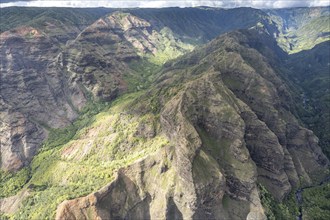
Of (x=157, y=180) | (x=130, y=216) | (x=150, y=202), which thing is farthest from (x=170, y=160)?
(x=130, y=216)

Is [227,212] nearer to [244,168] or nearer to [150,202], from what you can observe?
[244,168]

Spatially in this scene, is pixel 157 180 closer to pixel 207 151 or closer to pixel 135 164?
pixel 135 164

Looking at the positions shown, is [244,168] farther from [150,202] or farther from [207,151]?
[150,202]

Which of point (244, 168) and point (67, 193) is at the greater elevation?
point (244, 168)

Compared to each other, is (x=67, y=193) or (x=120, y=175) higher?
(x=120, y=175)

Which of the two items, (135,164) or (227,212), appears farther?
(135,164)

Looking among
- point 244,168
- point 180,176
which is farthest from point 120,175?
point 244,168

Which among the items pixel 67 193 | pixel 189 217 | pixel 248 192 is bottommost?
pixel 67 193

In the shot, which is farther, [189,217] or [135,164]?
[135,164]
